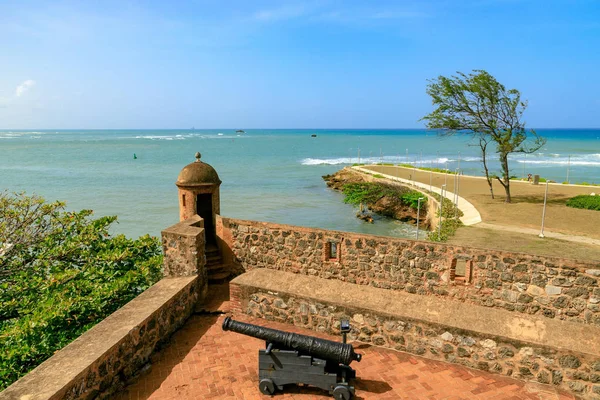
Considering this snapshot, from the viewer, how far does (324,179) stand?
52.8m

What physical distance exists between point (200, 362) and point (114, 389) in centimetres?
126

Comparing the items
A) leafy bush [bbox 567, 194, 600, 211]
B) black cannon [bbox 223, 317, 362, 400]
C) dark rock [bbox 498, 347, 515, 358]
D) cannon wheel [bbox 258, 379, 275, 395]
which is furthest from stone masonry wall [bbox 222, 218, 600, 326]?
leafy bush [bbox 567, 194, 600, 211]

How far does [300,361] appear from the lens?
5.40 metres

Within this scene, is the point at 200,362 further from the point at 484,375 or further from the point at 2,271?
the point at 2,271

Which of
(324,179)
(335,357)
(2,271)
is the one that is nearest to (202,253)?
(335,357)

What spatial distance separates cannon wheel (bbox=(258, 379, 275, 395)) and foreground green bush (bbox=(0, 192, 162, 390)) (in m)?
3.82

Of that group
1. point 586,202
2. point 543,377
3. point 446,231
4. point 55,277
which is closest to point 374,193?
point 586,202

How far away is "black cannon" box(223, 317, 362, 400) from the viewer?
17.1ft

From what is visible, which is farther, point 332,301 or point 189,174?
point 189,174

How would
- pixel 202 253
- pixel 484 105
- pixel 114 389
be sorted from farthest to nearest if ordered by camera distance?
pixel 484 105 < pixel 202 253 < pixel 114 389

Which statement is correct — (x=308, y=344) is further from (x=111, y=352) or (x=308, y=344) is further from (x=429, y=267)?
(x=429, y=267)

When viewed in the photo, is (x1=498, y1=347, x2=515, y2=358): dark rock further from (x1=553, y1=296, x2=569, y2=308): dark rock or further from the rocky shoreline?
the rocky shoreline

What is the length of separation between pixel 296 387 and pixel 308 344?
902 mm

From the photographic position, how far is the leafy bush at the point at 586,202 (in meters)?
21.6
